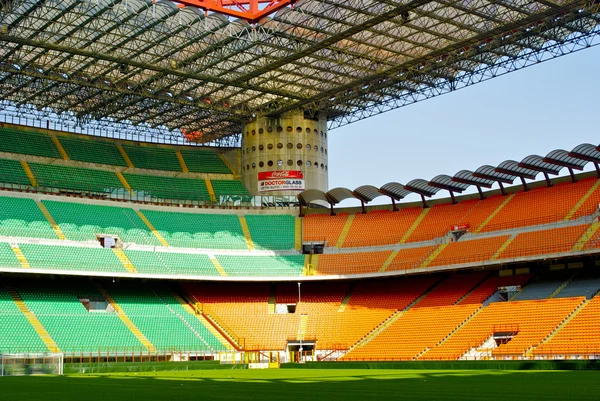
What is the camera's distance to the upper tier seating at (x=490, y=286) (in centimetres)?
6034

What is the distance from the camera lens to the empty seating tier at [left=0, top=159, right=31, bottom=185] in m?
65.9

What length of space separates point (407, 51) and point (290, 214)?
72.6ft

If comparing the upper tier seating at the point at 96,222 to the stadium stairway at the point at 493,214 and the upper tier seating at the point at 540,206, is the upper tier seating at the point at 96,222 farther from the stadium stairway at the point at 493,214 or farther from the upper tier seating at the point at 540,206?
the upper tier seating at the point at 540,206

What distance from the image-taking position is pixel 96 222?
2554 inches

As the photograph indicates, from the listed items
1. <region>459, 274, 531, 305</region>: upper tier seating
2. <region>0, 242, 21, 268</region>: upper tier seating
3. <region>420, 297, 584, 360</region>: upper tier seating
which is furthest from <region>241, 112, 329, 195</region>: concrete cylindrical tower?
<region>0, 242, 21, 268</region>: upper tier seating

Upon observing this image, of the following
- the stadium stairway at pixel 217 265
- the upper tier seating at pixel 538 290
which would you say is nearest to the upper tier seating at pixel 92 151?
the stadium stairway at pixel 217 265

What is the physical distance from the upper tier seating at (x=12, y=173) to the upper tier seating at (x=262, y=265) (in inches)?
687

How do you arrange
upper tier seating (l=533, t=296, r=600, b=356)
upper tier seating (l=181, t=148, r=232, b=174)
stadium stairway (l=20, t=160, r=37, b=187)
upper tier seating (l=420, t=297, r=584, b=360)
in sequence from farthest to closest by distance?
upper tier seating (l=181, t=148, r=232, b=174) → stadium stairway (l=20, t=160, r=37, b=187) → upper tier seating (l=420, t=297, r=584, b=360) → upper tier seating (l=533, t=296, r=600, b=356)

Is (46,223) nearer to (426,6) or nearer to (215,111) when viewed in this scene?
(215,111)

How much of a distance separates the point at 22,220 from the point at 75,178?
33.7 ft

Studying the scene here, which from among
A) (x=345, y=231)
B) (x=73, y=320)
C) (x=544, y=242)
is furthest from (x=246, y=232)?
(x=544, y=242)

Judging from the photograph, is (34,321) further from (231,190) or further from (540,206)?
(540,206)

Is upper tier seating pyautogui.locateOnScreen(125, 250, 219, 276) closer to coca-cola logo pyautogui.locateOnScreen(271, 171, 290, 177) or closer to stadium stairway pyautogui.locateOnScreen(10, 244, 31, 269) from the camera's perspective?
stadium stairway pyautogui.locateOnScreen(10, 244, 31, 269)

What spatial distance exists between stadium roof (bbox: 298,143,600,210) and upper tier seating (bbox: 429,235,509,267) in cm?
576
